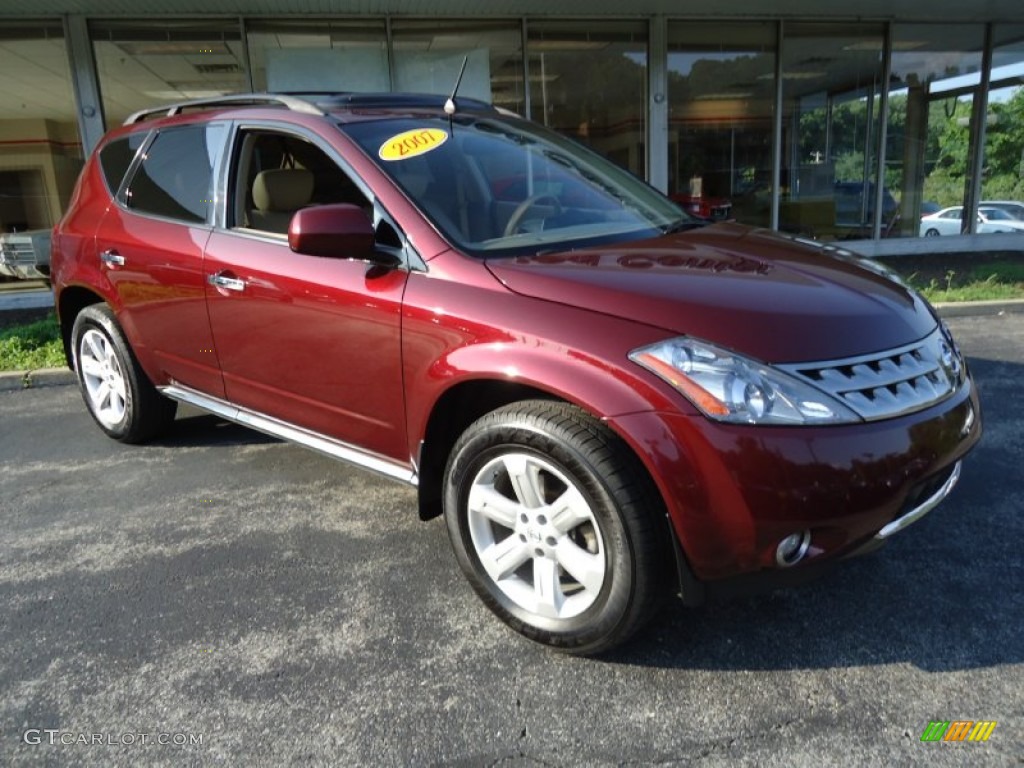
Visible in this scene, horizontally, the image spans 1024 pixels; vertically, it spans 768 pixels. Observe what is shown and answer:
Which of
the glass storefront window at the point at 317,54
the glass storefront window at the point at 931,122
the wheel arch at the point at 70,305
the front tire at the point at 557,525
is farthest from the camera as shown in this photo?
the glass storefront window at the point at 931,122

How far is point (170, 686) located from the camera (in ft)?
7.53

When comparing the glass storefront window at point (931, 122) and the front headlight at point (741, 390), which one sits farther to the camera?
the glass storefront window at point (931, 122)

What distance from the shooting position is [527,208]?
299cm

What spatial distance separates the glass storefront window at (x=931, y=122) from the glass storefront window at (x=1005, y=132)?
0.30m

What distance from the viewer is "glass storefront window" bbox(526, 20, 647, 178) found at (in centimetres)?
1068

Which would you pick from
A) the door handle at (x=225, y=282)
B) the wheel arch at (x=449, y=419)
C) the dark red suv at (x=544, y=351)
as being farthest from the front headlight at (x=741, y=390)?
the door handle at (x=225, y=282)

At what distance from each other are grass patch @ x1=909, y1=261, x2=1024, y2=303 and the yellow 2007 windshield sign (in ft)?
17.7

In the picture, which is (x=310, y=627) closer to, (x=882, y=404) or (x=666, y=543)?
(x=666, y=543)

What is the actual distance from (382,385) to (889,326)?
1.68 m

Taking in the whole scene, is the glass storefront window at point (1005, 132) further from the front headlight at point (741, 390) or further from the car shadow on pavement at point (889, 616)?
the front headlight at point (741, 390)

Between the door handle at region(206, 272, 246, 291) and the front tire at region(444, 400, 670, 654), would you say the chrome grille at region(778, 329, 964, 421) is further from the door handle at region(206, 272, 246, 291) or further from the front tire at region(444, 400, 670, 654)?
the door handle at region(206, 272, 246, 291)

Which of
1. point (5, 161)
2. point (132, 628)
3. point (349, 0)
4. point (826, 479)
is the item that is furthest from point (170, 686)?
point (5, 161)

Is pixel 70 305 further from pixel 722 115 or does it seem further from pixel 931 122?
pixel 931 122

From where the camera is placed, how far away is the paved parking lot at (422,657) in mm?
2016
